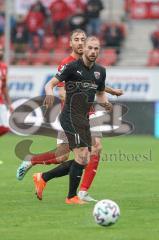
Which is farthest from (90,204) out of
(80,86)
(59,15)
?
(59,15)

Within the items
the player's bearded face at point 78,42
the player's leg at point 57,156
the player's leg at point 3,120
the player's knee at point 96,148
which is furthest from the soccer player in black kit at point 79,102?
the player's leg at point 3,120

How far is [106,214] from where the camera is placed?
7.96 metres

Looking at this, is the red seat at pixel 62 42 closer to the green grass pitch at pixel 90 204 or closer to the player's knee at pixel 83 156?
the green grass pitch at pixel 90 204

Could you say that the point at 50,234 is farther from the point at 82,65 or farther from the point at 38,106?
the point at 38,106

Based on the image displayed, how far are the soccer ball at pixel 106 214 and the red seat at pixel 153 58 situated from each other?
1757 centimetres

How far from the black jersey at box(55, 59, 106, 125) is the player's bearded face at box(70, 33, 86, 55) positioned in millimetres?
682

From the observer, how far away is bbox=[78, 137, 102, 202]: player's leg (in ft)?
33.7

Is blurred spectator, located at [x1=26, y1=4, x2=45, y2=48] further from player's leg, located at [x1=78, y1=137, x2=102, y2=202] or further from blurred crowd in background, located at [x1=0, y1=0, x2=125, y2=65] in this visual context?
player's leg, located at [x1=78, y1=137, x2=102, y2=202]

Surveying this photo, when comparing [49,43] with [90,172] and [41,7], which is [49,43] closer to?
[41,7]

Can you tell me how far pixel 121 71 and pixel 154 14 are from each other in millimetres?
3375

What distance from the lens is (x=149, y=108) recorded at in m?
21.8

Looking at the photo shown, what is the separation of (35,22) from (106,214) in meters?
19.6

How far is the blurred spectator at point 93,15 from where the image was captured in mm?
Answer: 26281

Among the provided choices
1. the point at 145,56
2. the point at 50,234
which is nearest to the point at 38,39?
the point at 145,56
